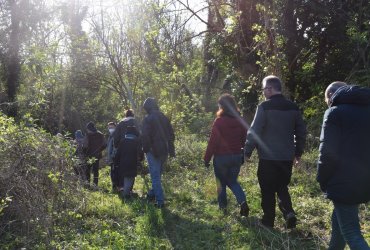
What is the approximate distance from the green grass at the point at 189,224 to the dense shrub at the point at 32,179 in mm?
253

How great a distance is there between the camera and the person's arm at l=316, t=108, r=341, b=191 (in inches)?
157

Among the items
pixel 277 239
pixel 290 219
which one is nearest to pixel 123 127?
pixel 290 219

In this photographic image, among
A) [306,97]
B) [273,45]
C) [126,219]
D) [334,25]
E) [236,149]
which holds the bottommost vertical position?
[126,219]

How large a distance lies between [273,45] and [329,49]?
138 inches

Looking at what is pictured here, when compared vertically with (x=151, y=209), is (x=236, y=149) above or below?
above

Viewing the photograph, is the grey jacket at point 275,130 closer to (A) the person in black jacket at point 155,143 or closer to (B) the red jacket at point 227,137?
(B) the red jacket at point 227,137

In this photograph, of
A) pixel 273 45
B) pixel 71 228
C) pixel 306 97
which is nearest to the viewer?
pixel 71 228

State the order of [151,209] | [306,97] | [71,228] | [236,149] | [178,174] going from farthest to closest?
[306,97], [178,174], [151,209], [236,149], [71,228]

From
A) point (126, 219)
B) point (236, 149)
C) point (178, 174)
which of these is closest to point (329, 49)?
point (178, 174)

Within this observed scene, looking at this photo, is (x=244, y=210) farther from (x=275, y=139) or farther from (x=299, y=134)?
(x=299, y=134)

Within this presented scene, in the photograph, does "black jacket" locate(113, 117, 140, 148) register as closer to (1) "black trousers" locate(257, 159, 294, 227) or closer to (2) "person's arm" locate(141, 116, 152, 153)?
(2) "person's arm" locate(141, 116, 152, 153)

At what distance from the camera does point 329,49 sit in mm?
13906

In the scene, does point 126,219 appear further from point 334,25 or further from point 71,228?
point 334,25

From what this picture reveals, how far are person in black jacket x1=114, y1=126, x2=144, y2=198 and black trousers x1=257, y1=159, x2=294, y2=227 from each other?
12.5 ft
